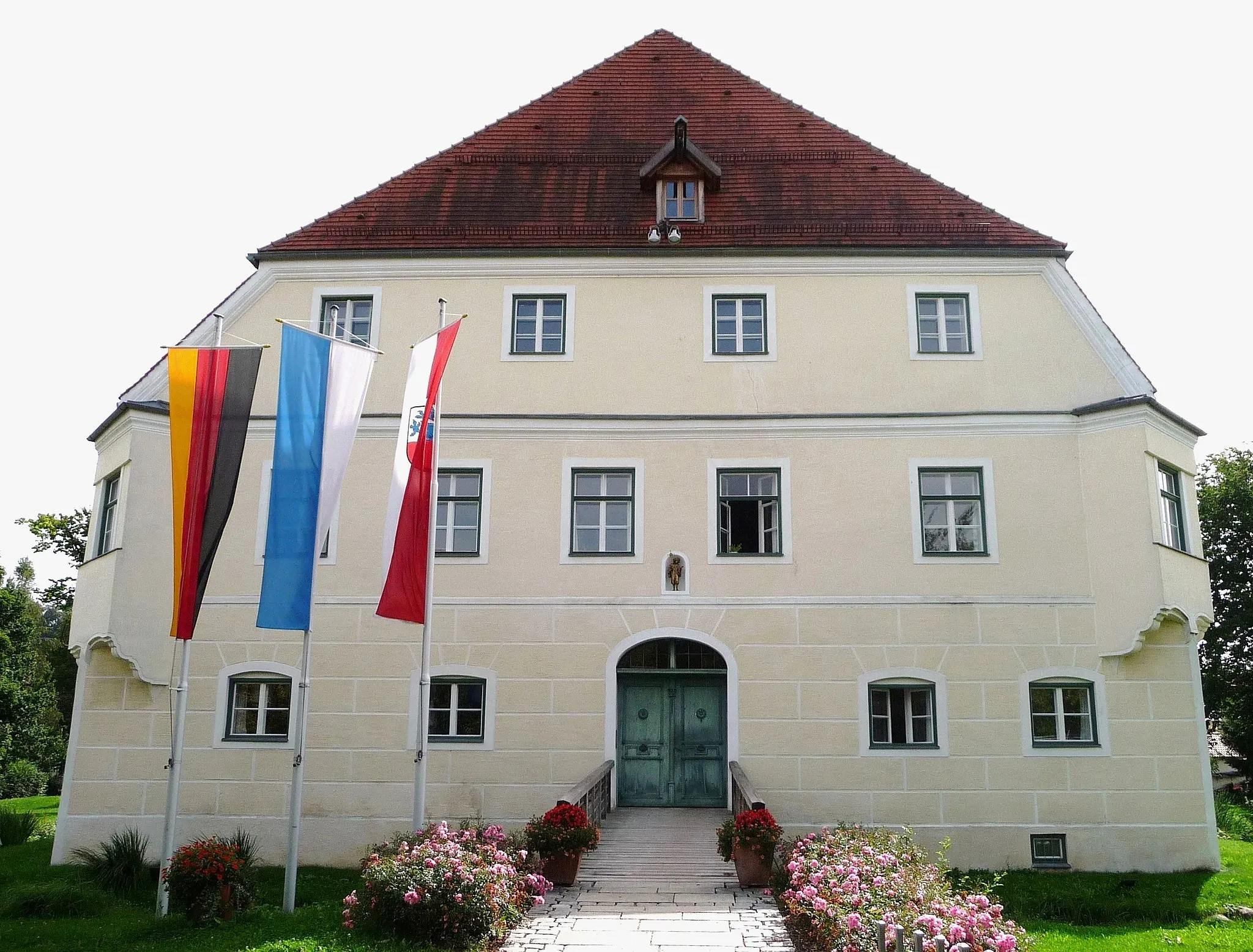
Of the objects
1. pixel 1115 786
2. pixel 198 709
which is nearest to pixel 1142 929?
pixel 1115 786

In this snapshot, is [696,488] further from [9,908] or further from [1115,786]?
[9,908]

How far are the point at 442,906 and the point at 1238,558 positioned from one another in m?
35.4

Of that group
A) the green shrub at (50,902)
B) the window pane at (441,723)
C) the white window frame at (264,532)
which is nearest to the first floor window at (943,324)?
the window pane at (441,723)

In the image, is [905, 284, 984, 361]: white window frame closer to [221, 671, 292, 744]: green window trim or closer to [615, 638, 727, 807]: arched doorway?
[615, 638, 727, 807]: arched doorway

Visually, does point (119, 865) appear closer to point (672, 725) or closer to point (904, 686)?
point (672, 725)

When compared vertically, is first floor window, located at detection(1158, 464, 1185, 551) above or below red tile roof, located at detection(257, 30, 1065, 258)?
below

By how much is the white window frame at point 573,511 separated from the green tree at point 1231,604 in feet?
86.5

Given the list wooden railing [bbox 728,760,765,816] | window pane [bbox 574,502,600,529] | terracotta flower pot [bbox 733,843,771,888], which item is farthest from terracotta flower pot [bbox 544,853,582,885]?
window pane [bbox 574,502,600,529]

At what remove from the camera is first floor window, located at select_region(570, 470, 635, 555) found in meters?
18.1

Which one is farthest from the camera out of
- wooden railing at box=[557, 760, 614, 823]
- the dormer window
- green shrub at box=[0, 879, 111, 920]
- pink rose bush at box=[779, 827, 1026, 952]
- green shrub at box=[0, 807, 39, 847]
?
the dormer window

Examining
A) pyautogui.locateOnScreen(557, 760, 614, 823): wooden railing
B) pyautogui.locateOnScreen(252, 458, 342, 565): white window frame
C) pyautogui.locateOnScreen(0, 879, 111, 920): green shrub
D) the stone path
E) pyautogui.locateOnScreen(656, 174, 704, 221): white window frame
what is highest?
pyautogui.locateOnScreen(656, 174, 704, 221): white window frame

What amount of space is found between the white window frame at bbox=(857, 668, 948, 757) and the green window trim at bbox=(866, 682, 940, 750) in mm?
19

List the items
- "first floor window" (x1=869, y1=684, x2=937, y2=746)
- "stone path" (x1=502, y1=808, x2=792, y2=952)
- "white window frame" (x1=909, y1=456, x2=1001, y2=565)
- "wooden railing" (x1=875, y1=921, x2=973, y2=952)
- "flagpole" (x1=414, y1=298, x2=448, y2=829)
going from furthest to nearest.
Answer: "white window frame" (x1=909, y1=456, x2=1001, y2=565) < "first floor window" (x1=869, y1=684, x2=937, y2=746) < "flagpole" (x1=414, y1=298, x2=448, y2=829) < "stone path" (x1=502, y1=808, x2=792, y2=952) < "wooden railing" (x1=875, y1=921, x2=973, y2=952)

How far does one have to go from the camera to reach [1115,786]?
16828 millimetres
